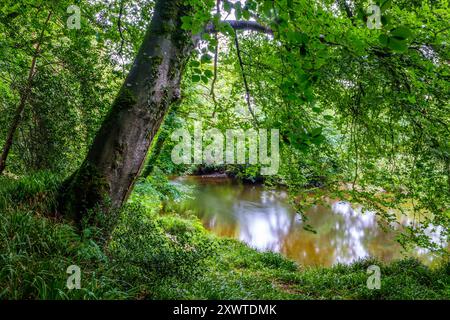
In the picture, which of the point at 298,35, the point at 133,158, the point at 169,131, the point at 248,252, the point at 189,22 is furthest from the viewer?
the point at 248,252

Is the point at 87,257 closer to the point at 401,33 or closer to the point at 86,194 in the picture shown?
the point at 86,194

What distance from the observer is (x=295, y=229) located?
1462 centimetres

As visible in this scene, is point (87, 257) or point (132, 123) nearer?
point (87, 257)

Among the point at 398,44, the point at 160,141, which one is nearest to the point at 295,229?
the point at 160,141

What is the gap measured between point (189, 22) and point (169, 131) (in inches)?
293

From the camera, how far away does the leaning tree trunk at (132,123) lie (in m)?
3.31

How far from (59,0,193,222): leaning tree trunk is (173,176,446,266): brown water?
859 centimetres

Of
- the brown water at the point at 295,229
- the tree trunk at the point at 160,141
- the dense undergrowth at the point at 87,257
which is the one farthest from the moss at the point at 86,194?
the brown water at the point at 295,229

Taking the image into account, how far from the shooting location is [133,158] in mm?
3420

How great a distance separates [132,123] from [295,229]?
41.3ft

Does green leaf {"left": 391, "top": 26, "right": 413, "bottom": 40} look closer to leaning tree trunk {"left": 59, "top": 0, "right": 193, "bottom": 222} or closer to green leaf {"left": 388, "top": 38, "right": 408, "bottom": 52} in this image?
green leaf {"left": 388, "top": 38, "right": 408, "bottom": 52}

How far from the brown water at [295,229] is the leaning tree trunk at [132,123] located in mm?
8588
